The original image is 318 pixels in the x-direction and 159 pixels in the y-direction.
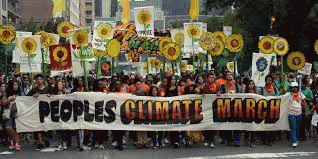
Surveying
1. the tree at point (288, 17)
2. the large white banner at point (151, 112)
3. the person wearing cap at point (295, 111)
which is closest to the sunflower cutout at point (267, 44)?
the large white banner at point (151, 112)

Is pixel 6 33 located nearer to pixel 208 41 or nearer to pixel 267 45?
pixel 208 41

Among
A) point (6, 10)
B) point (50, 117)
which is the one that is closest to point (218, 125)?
point (50, 117)

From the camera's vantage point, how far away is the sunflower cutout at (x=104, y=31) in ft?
55.7

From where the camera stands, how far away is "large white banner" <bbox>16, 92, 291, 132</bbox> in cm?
1313

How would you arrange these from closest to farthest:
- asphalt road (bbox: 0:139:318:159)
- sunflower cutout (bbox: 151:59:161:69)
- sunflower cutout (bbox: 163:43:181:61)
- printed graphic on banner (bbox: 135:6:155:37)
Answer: asphalt road (bbox: 0:139:318:159) → sunflower cutout (bbox: 163:43:181:61) → printed graphic on banner (bbox: 135:6:155:37) → sunflower cutout (bbox: 151:59:161:69)

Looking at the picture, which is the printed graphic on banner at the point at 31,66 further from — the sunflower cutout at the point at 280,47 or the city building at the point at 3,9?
the city building at the point at 3,9

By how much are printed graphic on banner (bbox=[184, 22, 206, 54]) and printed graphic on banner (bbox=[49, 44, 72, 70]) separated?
4196 millimetres

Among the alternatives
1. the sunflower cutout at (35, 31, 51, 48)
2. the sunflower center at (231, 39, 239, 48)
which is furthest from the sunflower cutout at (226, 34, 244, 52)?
the sunflower cutout at (35, 31, 51, 48)

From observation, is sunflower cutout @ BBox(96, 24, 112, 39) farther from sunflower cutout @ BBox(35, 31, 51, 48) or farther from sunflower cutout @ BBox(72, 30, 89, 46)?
sunflower cutout @ BBox(72, 30, 89, 46)

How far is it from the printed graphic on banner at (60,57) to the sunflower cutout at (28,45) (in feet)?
1.59

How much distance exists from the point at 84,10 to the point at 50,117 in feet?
441

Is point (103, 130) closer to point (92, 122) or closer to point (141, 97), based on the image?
point (92, 122)

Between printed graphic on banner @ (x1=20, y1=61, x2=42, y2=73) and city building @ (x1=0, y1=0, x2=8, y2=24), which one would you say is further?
city building @ (x1=0, y1=0, x2=8, y2=24)

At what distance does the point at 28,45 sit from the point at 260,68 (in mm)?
6424
